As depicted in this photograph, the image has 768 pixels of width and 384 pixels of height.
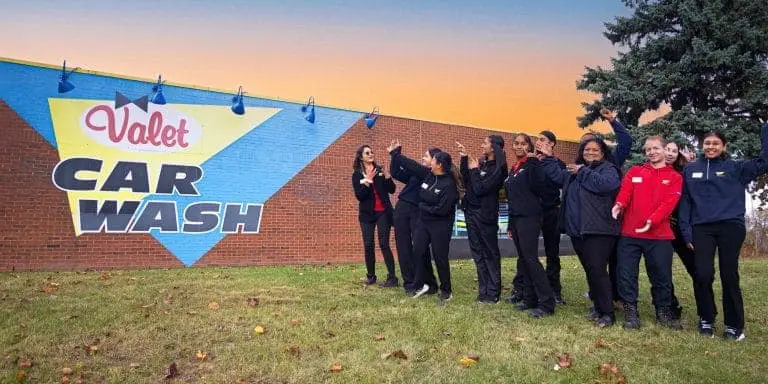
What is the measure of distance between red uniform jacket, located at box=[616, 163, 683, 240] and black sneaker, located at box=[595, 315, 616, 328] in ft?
2.72

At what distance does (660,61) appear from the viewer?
17562 millimetres

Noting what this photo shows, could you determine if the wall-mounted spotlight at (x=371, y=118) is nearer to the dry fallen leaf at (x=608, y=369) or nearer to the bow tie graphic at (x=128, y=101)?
the bow tie graphic at (x=128, y=101)

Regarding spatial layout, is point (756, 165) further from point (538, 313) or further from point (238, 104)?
point (238, 104)

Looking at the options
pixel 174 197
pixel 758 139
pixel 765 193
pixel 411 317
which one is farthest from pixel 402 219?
pixel 765 193

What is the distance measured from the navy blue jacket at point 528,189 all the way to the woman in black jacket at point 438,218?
35.4 inches

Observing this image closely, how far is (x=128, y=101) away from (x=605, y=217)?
9.82m

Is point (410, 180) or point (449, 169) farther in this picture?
point (410, 180)

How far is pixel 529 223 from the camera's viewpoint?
227 inches

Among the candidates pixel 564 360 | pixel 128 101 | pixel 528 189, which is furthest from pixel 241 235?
pixel 564 360

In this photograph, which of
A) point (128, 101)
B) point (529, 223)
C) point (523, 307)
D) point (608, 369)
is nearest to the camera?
point (608, 369)

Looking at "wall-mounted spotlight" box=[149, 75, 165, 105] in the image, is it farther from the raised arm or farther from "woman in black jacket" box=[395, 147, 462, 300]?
the raised arm

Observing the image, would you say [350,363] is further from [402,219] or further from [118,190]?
[118,190]

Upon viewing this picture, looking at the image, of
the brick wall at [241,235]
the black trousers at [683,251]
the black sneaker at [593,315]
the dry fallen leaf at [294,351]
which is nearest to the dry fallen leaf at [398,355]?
the dry fallen leaf at [294,351]

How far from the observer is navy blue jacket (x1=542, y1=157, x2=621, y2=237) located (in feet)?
17.3
